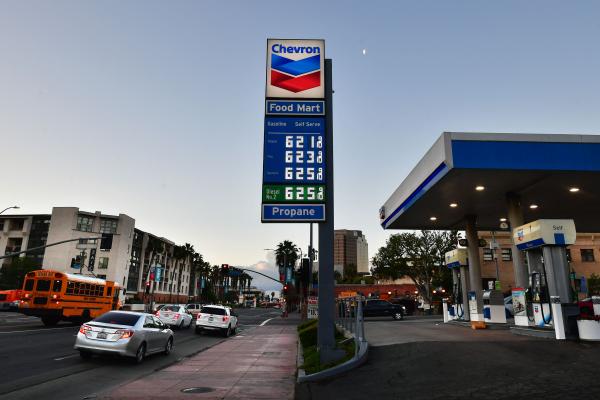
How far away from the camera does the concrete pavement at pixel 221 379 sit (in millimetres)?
8148

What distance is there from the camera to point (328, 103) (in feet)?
41.7

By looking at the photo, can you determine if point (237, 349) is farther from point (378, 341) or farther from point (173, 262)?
point (173, 262)

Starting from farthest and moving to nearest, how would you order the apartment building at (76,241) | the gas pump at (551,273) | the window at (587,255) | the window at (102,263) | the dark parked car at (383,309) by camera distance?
the window at (102,263) → the apartment building at (76,241) → the window at (587,255) → the dark parked car at (383,309) → the gas pump at (551,273)

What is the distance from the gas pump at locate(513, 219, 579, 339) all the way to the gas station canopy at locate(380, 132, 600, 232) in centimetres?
237

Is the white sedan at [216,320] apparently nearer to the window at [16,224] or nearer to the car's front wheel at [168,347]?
the car's front wheel at [168,347]

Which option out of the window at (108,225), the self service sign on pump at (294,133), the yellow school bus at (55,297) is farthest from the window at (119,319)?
the window at (108,225)

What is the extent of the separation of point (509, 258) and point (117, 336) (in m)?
51.5

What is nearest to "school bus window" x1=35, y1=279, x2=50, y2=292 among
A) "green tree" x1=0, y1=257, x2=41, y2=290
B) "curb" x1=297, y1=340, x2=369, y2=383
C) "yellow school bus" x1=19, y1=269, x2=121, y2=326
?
"yellow school bus" x1=19, y1=269, x2=121, y2=326

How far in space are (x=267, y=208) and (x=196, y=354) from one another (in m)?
7.27

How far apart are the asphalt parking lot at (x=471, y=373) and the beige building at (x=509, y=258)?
145 ft

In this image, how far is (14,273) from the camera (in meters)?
69.3

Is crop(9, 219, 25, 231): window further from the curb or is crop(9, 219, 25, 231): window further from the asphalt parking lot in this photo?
the asphalt parking lot

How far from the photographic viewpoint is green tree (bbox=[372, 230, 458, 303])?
5497cm

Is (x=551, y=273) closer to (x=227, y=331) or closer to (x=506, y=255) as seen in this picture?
(x=227, y=331)
